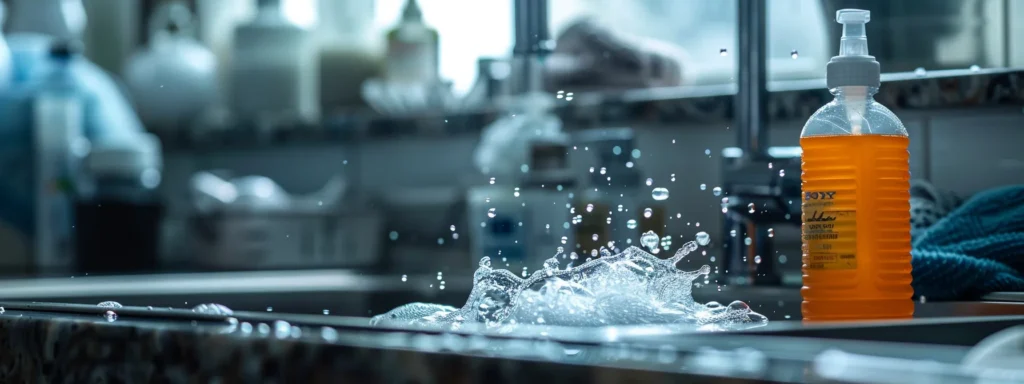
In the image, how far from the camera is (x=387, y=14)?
63.8 inches

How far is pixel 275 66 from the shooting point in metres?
1.67

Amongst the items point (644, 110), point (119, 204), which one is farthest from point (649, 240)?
point (119, 204)

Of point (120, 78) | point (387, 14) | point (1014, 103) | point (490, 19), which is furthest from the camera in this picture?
point (120, 78)

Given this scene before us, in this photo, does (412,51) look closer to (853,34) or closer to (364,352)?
(853,34)

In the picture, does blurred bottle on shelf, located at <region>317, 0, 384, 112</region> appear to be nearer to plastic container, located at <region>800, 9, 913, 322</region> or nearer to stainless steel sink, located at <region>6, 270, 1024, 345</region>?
stainless steel sink, located at <region>6, 270, 1024, 345</region>

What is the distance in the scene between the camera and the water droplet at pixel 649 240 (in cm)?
86

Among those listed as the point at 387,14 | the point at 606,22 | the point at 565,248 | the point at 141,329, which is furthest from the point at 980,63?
the point at 387,14

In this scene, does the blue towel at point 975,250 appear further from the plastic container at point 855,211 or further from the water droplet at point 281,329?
the water droplet at point 281,329

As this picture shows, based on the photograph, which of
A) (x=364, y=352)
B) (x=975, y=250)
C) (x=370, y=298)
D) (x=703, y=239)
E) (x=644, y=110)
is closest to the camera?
(x=364, y=352)

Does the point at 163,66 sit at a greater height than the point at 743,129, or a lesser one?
greater

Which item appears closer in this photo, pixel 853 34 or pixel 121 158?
pixel 853 34

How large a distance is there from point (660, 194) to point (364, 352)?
2.68ft

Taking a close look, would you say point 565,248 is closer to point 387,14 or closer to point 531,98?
point 531,98

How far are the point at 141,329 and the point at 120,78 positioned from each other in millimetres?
1730
